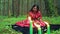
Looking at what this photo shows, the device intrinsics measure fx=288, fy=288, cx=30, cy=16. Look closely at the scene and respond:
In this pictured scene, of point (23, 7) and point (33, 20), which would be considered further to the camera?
point (23, 7)

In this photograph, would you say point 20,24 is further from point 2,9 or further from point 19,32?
point 2,9

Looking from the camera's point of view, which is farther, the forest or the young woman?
the forest

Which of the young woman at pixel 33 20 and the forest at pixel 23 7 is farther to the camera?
the forest at pixel 23 7

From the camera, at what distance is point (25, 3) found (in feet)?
49.9

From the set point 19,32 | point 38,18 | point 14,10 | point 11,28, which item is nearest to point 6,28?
point 11,28

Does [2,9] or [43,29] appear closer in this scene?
[43,29]

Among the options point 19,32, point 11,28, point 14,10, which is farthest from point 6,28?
point 14,10

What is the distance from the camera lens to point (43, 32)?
8016mm

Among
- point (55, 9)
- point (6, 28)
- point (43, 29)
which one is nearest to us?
point (43, 29)

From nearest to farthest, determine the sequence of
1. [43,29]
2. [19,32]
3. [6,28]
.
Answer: [43,29] < [19,32] < [6,28]

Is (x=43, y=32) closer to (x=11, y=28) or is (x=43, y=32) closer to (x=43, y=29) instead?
(x=43, y=29)

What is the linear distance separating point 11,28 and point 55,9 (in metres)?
6.05

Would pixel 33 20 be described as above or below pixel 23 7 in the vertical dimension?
above

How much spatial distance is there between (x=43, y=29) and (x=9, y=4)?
24.1ft
